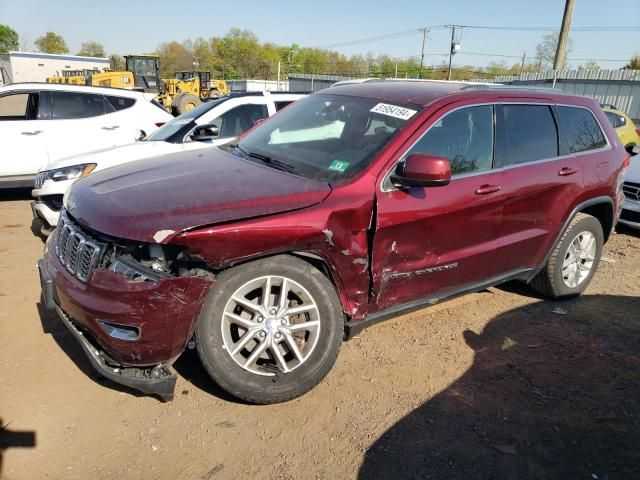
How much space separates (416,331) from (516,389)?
0.90 metres

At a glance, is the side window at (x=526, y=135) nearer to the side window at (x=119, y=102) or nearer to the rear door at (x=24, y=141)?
the side window at (x=119, y=102)

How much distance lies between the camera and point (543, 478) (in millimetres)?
2443

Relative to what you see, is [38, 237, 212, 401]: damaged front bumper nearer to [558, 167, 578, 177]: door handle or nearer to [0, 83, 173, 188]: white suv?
[558, 167, 578, 177]: door handle

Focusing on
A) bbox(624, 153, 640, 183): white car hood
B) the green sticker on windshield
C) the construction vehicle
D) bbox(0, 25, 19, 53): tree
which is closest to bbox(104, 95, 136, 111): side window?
the green sticker on windshield

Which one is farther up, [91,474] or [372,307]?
[372,307]

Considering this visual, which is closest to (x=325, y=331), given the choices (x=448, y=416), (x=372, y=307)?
(x=372, y=307)

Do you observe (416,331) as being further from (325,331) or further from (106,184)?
(106,184)

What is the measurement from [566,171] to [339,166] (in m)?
2.04

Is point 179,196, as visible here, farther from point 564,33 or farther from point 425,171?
point 564,33

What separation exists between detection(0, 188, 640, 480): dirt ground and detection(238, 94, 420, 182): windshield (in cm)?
133

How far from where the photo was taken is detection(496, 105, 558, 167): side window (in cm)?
367

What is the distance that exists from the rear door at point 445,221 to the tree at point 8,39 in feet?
313

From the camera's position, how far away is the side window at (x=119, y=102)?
26.4 ft

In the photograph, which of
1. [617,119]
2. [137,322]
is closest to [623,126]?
[617,119]
